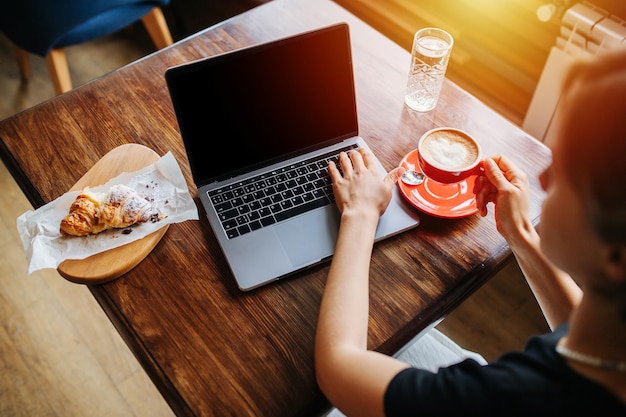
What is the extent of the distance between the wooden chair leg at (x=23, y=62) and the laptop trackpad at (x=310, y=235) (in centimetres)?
180

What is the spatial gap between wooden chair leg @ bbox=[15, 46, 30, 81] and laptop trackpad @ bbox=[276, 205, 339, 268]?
5.90 feet

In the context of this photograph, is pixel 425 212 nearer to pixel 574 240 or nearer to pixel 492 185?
pixel 492 185

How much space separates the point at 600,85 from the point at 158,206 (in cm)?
71

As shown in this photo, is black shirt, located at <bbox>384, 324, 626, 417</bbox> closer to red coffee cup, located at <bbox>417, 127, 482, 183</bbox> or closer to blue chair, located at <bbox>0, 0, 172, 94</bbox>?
red coffee cup, located at <bbox>417, 127, 482, 183</bbox>

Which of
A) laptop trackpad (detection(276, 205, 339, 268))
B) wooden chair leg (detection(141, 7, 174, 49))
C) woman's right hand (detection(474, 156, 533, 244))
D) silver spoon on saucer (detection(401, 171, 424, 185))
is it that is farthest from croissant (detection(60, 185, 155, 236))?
wooden chair leg (detection(141, 7, 174, 49))

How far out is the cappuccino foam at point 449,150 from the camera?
93 cm

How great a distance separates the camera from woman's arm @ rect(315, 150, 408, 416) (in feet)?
2.25

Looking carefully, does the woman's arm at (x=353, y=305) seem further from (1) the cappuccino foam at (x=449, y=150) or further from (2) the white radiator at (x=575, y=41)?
(2) the white radiator at (x=575, y=41)

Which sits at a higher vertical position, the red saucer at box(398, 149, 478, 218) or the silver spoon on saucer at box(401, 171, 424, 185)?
the silver spoon on saucer at box(401, 171, 424, 185)

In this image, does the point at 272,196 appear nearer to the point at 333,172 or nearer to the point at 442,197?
the point at 333,172

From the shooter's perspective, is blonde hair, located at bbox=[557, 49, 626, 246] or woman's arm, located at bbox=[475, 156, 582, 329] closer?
blonde hair, located at bbox=[557, 49, 626, 246]

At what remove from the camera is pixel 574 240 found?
55cm

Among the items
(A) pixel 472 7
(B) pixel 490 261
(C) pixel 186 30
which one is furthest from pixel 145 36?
(B) pixel 490 261

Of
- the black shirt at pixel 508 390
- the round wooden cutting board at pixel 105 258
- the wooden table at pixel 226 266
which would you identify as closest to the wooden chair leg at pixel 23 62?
the wooden table at pixel 226 266
